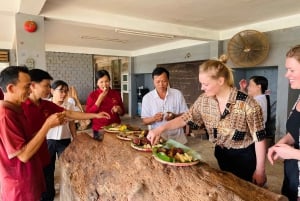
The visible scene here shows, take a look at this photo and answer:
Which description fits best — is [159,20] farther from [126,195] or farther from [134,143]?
[126,195]

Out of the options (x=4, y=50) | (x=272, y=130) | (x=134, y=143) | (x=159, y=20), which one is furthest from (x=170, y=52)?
→ (x=134, y=143)

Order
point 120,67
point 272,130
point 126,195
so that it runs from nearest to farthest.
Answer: point 126,195 → point 272,130 → point 120,67

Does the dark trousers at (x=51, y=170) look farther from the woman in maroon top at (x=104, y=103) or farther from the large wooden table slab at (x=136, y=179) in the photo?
the woman in maroon top at (x=104, y=103)

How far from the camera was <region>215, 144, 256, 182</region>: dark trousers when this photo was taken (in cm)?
142

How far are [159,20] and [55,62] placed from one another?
165 inches

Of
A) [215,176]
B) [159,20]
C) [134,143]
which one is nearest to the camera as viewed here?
[215,176]

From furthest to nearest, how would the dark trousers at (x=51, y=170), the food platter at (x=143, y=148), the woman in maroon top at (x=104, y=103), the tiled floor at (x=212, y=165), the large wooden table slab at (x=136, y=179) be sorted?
the tiled floor at (x=212, y=165)
the woman in maroon top at (x=104, y=103)
the dark trousers at (x=51, y=170)
the food platter at (x=143, y=148)
the large wooden table slab at (x=136, y=179)

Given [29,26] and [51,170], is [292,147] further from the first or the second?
[29,26]

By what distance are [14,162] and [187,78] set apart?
17.8 feet

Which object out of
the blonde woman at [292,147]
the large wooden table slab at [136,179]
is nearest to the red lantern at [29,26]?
the large wooden table slab at [136,179]

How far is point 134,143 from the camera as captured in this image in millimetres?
1561

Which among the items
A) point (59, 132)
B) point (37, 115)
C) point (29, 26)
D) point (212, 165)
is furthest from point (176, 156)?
point (29, 26)

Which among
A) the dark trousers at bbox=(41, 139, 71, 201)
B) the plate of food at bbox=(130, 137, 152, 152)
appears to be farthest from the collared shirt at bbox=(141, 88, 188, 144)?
the dark trousers at bbox=(41, 139, 71, 201)

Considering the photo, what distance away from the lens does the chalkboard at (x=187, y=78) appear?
6.05 meters
